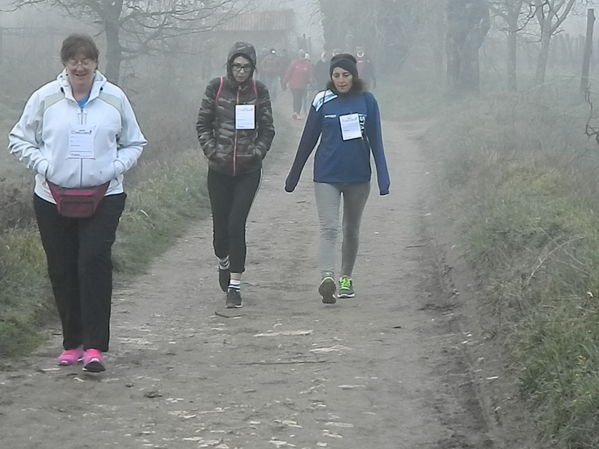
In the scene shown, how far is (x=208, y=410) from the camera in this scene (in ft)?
18.1

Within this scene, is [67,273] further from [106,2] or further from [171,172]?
[106,2]

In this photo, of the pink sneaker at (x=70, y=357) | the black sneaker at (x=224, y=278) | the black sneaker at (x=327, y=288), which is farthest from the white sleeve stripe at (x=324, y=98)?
the pink sneaker at (x=70, y=357)

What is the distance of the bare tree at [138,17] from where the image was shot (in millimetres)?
23797

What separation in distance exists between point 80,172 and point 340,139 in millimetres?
2726

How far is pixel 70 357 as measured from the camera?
6.39m

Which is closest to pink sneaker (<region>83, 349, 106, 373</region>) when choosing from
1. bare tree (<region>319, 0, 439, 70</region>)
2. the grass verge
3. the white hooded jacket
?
the white hooded jacket

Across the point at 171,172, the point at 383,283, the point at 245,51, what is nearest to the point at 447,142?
the point at 171,172

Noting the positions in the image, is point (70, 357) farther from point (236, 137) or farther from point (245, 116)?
point (245, 116)

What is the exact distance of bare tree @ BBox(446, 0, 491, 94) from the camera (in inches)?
1142

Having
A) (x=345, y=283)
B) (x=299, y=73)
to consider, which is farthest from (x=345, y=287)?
(x=299, y=73)

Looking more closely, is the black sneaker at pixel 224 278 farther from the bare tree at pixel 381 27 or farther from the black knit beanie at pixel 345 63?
the bare tree at pixel 381 27

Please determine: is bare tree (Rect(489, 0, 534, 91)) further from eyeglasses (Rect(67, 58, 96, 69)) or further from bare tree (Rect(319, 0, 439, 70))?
eyeglasses (Rect(67, 58, 96, 69))

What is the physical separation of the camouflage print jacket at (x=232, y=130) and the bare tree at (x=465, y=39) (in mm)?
21521

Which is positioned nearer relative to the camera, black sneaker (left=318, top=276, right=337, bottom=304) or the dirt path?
the dirt path
